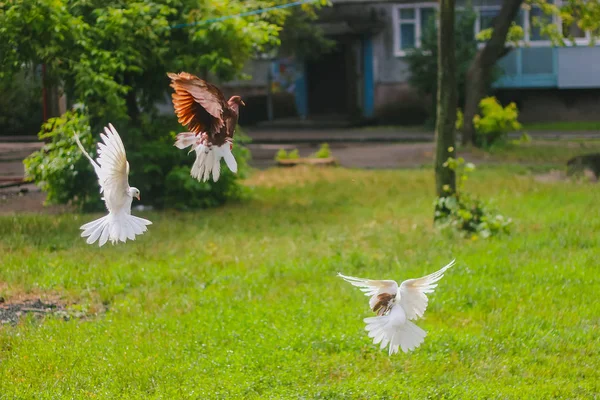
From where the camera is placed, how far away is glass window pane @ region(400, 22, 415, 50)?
98.0ft

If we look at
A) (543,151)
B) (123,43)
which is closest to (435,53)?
(543,151)

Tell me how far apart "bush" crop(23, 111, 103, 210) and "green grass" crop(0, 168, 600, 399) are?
72cm

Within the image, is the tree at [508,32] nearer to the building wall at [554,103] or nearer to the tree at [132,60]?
the tree at [132,60]

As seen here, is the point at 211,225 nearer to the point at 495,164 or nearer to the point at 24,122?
the point at 24,122

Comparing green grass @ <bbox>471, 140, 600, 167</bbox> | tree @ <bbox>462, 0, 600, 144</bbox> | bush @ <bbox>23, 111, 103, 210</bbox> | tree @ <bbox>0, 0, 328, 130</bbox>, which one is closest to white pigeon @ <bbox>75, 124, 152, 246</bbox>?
tree @ <bbox>0, 0, 328, 130</bbox>

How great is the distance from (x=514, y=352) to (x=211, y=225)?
5.11 meters

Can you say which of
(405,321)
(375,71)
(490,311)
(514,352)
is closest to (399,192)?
(490,311)

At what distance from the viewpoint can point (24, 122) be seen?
37.5ft

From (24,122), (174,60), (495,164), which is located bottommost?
(495,164)

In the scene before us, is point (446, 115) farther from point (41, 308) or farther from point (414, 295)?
point (414, 295)

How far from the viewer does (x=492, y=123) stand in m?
20.0

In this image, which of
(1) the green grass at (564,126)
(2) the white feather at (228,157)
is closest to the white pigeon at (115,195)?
(2) the white feather at (228,157)

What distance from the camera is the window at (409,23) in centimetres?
2955

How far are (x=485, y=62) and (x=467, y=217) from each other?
10656mm
